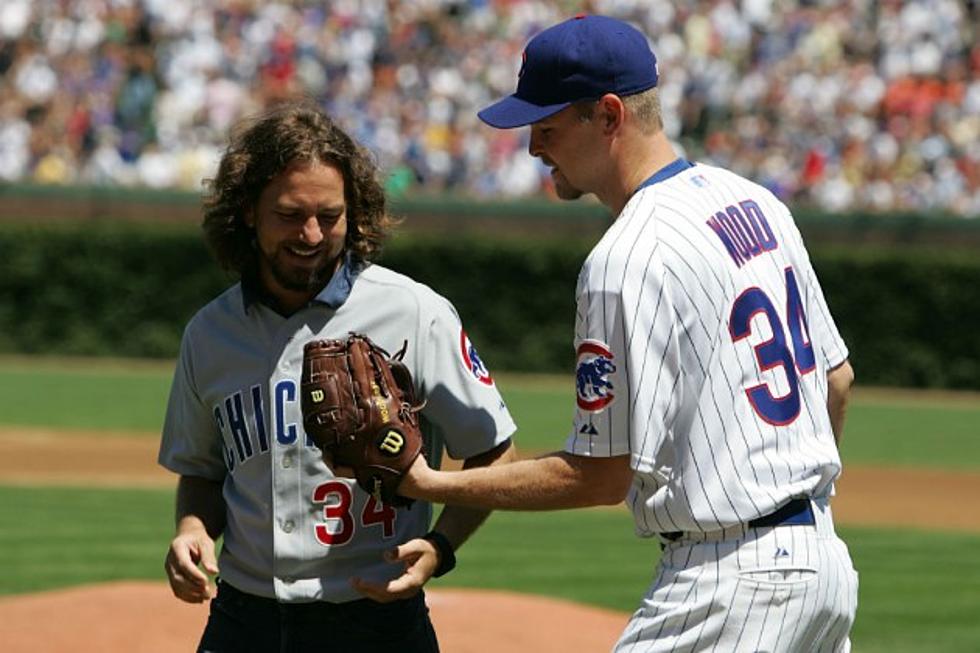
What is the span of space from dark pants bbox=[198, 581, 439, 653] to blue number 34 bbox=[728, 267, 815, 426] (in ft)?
3.10

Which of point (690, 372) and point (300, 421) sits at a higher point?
point (690, 372)

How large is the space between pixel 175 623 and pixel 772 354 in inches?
164

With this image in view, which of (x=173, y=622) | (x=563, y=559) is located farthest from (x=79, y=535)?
(x=173, y=622)

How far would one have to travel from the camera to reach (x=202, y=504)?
392 centimetres

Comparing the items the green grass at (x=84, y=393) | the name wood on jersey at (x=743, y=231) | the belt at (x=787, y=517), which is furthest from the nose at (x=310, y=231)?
the green grass at (x=84, y=393)

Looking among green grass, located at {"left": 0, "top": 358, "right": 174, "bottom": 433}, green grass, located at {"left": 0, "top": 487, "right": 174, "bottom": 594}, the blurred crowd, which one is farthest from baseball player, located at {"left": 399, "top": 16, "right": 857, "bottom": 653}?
the blurred crowd

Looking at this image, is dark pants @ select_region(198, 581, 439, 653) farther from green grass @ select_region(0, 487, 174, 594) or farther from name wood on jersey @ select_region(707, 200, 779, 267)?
green grass @ select_region(0, 487, 174, 594)

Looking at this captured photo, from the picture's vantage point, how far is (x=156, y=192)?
75.4 ft

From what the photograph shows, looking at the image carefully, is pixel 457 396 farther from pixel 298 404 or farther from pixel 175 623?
pixel 175 623

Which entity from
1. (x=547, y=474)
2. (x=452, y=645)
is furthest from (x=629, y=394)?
(x=452, y=645)

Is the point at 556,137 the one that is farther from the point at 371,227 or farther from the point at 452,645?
the point at 452,645

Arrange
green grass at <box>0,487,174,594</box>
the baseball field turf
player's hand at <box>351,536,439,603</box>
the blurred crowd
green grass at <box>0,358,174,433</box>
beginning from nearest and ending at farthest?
player's hand at <box>351,536,439,603</box> < the baseball field turf < green grass at <box>0,487,174,594</box> < green grass at <box>0,358,174,433</box> < the blurred crowd

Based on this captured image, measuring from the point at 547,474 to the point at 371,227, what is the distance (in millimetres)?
865

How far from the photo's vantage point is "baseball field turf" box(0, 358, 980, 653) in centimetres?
841
